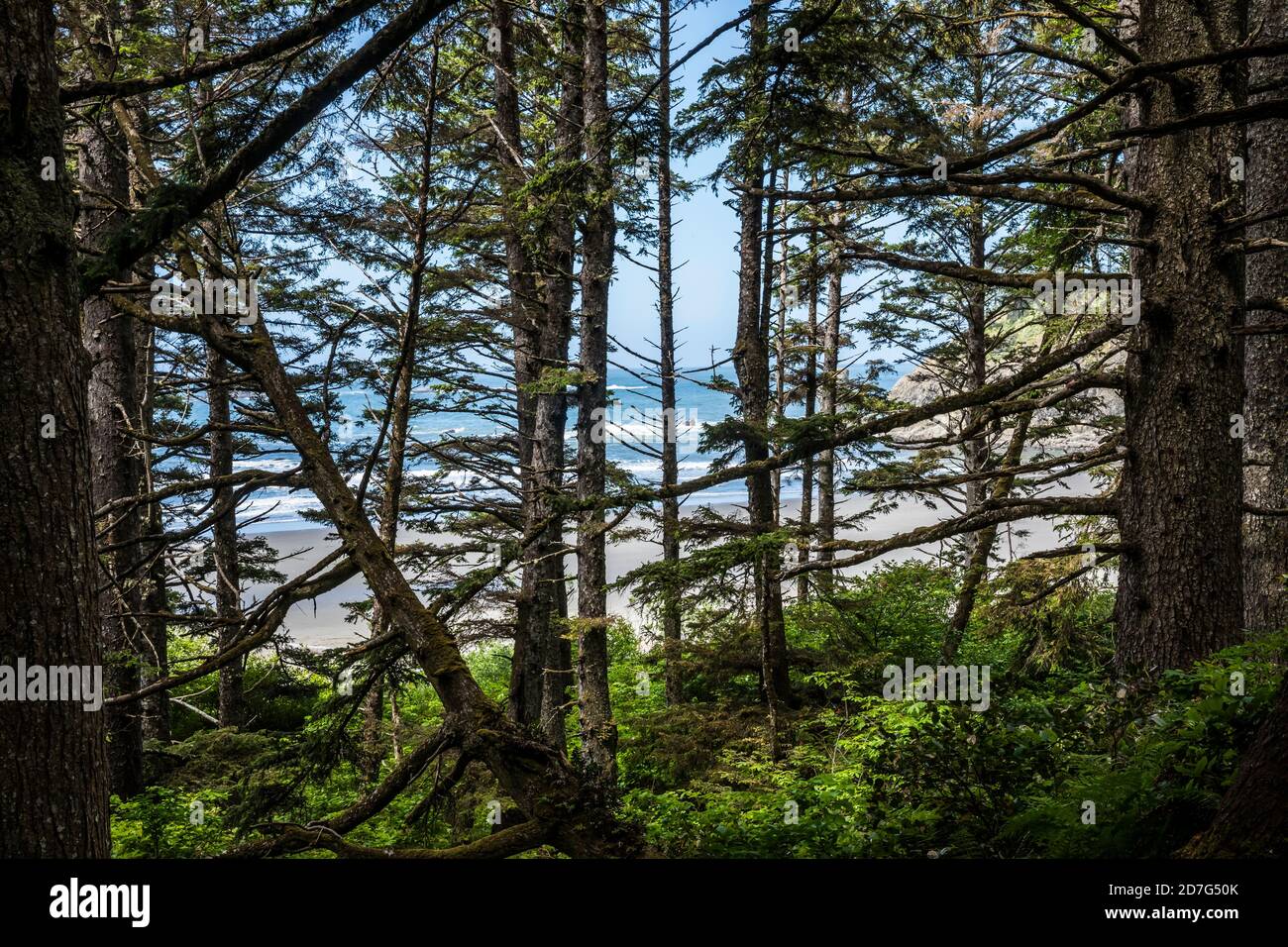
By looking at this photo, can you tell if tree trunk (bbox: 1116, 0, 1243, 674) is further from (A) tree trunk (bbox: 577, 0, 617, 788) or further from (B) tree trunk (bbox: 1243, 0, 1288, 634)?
(A) tree trunk (bbox: 577, 0, 617, 788)

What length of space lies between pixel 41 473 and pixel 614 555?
32.3 m

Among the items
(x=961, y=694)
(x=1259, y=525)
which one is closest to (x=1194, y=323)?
(x=961, y=694)

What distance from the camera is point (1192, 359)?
4262 millimetres

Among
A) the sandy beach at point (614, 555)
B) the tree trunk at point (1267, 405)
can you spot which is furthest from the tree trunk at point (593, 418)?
the sandy beach at point (614, 555)

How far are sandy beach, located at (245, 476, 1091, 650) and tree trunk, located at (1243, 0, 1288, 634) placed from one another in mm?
12068

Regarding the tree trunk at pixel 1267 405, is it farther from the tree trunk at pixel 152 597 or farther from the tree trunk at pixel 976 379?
the tree trunk at pixel 152 597

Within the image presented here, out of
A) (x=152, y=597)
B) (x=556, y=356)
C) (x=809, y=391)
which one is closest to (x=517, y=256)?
(x=556, y=356)

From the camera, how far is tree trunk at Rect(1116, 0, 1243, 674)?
426cm

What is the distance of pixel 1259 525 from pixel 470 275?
34.5 feet

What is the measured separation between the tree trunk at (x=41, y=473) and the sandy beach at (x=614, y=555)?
52.7ft

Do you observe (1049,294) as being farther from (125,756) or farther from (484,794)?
(125,756)

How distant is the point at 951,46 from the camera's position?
6168 mm

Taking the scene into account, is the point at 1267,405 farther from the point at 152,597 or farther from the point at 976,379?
the point at 152,597
